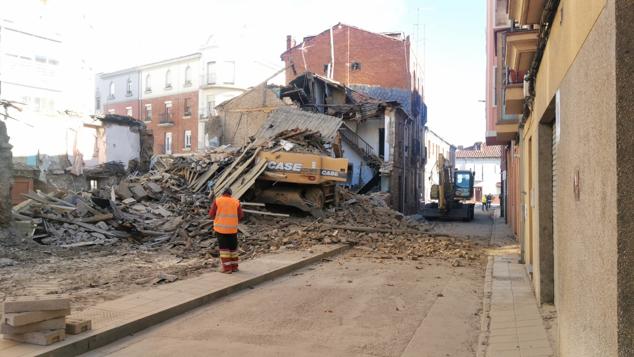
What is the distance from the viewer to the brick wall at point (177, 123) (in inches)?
2217

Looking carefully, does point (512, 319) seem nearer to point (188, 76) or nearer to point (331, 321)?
point (331, 321)

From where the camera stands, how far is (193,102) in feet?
185

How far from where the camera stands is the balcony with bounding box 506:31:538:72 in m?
7.61

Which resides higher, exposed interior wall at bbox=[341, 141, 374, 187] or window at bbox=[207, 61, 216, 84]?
window at bbox=[207, 61, 216, 84]

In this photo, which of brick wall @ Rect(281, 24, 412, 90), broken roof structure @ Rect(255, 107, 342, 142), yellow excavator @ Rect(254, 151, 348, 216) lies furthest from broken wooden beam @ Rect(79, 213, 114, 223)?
brick wall @ Rect(281, 24, 412, 90)

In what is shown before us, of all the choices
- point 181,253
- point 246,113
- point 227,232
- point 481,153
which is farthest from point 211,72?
point 227,232

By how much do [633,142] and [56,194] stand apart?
1657 centimetres

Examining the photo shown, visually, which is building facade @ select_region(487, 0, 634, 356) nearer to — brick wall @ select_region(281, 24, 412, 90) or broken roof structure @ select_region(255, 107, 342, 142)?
broken roof structure @ select_region(255, 107, 342, 142)

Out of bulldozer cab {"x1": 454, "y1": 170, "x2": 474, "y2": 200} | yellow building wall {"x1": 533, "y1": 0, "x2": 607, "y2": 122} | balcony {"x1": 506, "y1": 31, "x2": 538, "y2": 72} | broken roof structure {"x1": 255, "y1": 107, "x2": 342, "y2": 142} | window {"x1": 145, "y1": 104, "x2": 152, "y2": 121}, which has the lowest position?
bulldozer cab {"x1": 454, "y1": 170, "x2": 474, "y2": 200}

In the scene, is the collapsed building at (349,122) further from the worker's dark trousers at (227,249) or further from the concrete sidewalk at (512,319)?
the concrete sidewalk at (512,319)

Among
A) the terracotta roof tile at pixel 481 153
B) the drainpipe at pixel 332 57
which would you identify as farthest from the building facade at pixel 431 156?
the terracotta roof tile at pixel 481 153

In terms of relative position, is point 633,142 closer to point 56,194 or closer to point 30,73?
point 56,194

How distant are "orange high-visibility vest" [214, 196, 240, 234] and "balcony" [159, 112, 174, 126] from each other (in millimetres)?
48594

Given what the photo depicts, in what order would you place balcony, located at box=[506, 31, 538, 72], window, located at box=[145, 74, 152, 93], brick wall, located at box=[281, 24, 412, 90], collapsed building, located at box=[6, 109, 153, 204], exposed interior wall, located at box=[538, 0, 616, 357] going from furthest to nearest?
window, located at box=[145, 74, 152, 93], brick wall, located at box=[281, 24, 412, 90], collapsed building, located at box=[6, 109, 153, 204], balcony, located at box=[506, 31, 538, 72], exposed interior wall, located at box=[538, 0, 616, 357]
